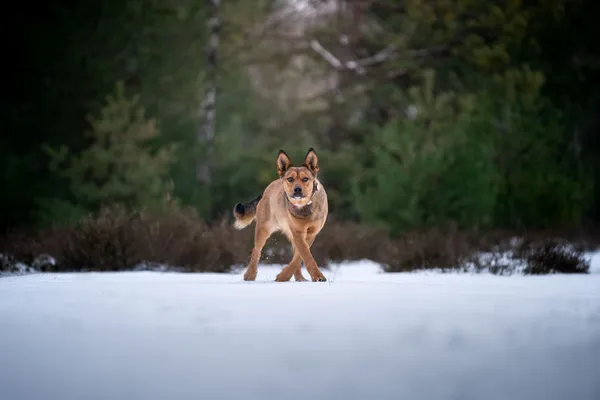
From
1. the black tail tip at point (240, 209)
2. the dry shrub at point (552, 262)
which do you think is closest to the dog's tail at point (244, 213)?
the black tail tip at point (240, 209)

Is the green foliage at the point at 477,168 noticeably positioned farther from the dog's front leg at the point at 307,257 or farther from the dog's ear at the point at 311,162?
the dog's front leg at the point at 307,257

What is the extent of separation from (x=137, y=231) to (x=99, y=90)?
13527 millimetres

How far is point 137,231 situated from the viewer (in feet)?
43.5

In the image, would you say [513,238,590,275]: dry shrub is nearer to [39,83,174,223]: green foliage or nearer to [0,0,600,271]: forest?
[0,0,600,271]: forest

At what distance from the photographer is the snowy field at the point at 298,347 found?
13.9ft

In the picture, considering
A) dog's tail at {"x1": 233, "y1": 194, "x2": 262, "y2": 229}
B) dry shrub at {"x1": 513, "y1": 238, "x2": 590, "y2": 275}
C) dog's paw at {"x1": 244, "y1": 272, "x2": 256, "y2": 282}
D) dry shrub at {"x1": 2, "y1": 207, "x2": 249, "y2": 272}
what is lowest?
dry shrub at {"x1": 2, "y1": 207, "x2": 249, "y2": 272}

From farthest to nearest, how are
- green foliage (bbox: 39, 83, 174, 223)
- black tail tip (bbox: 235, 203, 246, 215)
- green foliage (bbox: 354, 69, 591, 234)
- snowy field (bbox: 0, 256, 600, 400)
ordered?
green foliage (bbox: 39, 83, 174, 223) → green foliage (bbox: 354, 69, 591, 234) → black tail tip (bbox: 235, 203, 246, 215) → snowy field (bbox: 0, 256, 600, 400)

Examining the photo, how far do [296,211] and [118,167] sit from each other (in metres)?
13.1

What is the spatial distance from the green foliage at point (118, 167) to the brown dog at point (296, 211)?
36.8 ft

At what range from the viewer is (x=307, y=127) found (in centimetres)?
3142

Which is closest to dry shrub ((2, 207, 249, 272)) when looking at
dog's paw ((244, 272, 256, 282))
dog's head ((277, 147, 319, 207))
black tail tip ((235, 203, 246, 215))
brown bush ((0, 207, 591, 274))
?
brown bush ((0, 207, 591, 274))

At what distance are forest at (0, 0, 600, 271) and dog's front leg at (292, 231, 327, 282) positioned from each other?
4.06 meters

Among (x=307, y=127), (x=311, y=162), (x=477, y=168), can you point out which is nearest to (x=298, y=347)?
Result: (x=311, y=162)

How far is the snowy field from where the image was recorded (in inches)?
167
